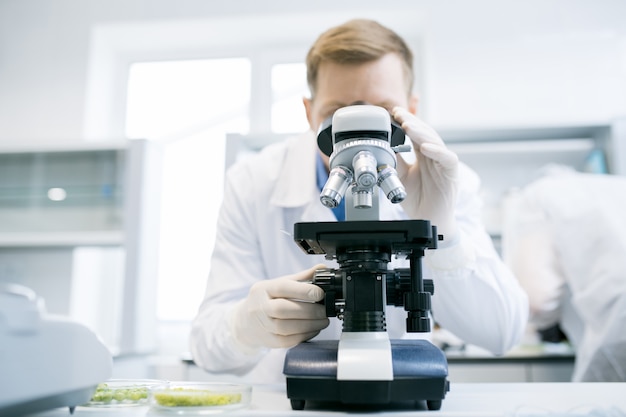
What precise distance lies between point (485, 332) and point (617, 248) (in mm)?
713

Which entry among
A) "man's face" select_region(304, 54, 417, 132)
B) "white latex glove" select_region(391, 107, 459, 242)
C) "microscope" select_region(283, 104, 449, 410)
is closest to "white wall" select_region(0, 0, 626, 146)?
"man's face" select_region(304, 54, 417, 132)

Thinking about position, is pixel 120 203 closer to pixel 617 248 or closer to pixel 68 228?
pixel 68 228

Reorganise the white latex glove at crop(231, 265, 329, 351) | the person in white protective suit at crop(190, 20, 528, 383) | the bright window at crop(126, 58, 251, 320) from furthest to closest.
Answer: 1. the bright window at crop(126, 58, 251, 320)
2. the person in white protective suit at crop(190, 20, 528, 383)
3. the white latex glove at crop(231, 265, 329, 351)

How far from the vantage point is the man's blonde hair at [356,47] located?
104cm

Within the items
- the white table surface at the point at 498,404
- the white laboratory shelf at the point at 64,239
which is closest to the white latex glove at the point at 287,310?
the white table surface at the point at 498,404

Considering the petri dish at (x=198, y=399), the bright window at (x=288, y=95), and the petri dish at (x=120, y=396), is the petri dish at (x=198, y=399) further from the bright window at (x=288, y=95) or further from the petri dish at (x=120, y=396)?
the bright window at (x=288, y=95)

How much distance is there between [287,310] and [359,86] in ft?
1.52

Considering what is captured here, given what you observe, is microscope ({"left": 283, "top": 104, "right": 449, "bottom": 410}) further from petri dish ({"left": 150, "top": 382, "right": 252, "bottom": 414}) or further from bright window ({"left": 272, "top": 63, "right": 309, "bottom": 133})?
bright window ({"left": 272, "top": 63, "right": 309, "bottom": 133})

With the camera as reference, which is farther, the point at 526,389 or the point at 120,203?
the point at 120,203

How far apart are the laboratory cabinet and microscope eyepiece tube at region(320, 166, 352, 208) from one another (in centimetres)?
202

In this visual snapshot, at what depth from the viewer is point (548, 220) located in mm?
1791

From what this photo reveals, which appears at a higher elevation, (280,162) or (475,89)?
(475,89)

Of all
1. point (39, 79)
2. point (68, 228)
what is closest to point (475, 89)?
point (68, 228)

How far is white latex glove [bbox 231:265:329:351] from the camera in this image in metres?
0.73
